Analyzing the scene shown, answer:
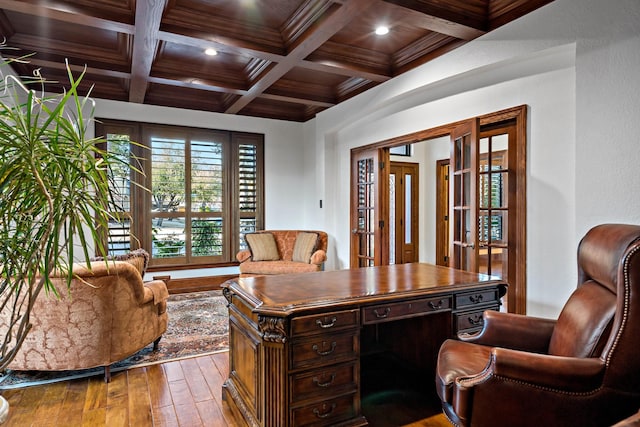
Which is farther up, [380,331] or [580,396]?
[580,396]

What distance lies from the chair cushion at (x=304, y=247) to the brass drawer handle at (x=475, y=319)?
3.22 m

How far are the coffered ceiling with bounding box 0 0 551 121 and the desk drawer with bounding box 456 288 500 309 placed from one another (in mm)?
2073

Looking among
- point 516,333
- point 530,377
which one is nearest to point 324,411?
point 530,377

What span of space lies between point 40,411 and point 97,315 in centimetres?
62

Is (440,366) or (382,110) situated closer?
(440,366)

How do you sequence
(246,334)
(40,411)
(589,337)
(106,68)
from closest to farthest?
(589,337)
(246,334)
(40,411)
(106,68)

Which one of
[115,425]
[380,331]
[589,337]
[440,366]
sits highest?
[589,337]

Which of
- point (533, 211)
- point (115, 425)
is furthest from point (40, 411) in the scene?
point (533, 211)

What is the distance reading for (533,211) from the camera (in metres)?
3.19

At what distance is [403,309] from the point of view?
6.82ft

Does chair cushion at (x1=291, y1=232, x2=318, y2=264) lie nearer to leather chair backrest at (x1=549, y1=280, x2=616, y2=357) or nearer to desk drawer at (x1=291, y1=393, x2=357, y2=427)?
desk drawer at (x1=291, y1=393, x2=357, y2=427)

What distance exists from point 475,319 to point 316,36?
255 cm

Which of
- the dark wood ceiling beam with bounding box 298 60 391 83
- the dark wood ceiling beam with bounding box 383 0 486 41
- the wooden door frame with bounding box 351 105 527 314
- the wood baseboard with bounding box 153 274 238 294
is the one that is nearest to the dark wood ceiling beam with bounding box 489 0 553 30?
the dark wood ceiling beam with bounding box 383 0 486 41

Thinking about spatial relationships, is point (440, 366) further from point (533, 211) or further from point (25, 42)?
point (25, 42)
